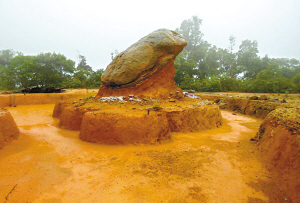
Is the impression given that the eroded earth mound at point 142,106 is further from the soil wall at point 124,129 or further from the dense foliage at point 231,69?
the dense foliage at point 231,69

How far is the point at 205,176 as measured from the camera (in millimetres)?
2557

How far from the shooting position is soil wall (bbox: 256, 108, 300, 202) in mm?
2117

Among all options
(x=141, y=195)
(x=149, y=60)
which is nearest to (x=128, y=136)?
(x=141, y=195)

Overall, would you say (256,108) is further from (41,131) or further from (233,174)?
(41,131)

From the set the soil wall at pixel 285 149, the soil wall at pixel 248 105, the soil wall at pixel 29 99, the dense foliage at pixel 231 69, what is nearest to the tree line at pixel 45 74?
the soil wall at pixel 29 99

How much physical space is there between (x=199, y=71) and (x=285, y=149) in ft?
57.8

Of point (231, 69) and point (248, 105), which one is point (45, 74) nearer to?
point (248, 105)

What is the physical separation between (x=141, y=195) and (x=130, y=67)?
4153mm

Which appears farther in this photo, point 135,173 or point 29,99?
point 29,99

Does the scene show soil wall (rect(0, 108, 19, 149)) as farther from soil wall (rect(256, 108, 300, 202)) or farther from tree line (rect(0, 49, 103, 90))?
tree line (rect(0, 49, 103, 90))

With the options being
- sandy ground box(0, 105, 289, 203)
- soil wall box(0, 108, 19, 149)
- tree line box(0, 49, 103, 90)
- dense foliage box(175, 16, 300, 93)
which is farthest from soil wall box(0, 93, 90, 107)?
dense foliage box(175, 16, 300, 93)

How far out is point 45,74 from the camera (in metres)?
17.1

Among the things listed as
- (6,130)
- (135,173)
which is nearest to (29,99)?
(6,130)

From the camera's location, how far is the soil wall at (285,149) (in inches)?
83.4
